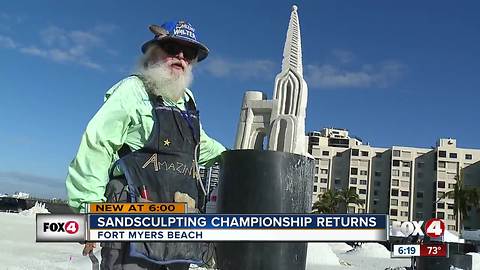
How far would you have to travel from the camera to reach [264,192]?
371cm

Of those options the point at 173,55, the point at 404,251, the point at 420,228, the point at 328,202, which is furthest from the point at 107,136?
the point at 328,202

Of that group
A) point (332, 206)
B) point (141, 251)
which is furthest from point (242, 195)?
point (332, 206)

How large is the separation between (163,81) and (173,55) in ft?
0.53

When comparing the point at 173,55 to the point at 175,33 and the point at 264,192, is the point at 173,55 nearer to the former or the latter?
the point at 175,33

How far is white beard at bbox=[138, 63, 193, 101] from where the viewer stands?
281cm

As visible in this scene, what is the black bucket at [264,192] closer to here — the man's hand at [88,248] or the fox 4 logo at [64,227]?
the man's hand at [88,248]

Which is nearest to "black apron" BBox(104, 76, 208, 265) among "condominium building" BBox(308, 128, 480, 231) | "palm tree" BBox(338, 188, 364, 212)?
"palm tree" BBox(338, 188, 364, 212)

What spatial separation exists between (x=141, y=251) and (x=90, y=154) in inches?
18.2

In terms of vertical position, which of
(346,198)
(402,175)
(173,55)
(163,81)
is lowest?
(163,81)

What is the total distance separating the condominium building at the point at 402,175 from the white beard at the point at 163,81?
289ft

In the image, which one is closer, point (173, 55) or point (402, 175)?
point (173, 55)

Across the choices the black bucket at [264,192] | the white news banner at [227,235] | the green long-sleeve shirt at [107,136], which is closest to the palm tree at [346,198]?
the black bucket at [264,192]

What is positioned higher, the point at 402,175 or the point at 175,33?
the point at 402,175

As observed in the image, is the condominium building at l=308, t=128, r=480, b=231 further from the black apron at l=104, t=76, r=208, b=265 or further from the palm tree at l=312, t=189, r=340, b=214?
the black apron at l=104, t=76, r=208, b=265
